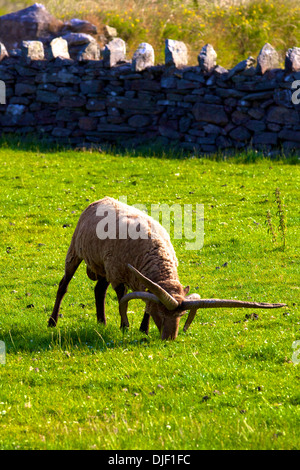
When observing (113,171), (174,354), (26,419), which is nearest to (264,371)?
(174,354)

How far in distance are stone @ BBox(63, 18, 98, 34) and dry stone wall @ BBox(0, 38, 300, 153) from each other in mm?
4415

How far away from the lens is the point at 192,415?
6051 mm

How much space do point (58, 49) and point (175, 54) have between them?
4.71 metres

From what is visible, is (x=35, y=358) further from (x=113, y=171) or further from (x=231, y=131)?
(x=231, y=131)

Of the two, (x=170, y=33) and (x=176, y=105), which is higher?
(x=170, y=33)

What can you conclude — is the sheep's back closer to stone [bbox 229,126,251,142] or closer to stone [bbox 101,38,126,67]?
stone [bbox 229,126,251,142]

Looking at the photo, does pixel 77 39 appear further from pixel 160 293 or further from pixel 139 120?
pixel 160 293

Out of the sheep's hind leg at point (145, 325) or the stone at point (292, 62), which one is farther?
the stone at point (292, 62)

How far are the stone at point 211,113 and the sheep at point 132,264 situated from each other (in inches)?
470

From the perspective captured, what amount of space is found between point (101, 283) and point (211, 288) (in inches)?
88.6

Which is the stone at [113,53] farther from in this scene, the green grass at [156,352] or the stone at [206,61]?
the green grass at [156,352]

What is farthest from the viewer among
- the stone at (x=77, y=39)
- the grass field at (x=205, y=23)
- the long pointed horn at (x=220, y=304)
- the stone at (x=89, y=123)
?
the grass field at (x=205, y=23)

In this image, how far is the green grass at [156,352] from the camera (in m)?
5.71

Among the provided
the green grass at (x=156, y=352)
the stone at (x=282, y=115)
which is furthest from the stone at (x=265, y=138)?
the green grass at (x=156, y=352)
